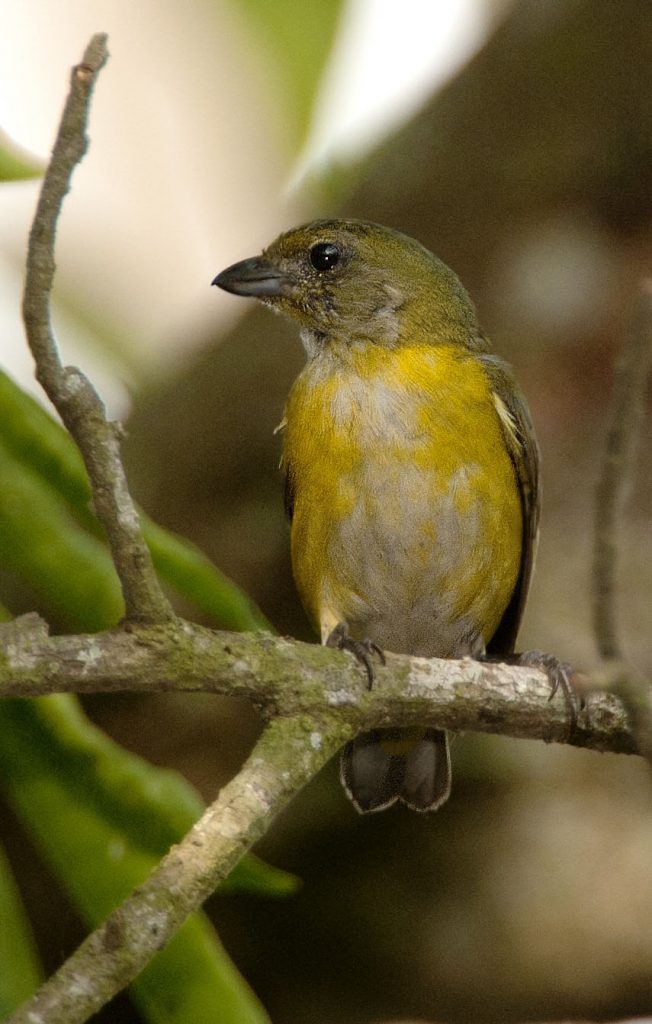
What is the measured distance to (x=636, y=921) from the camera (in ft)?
11.3

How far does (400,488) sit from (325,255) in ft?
2.95

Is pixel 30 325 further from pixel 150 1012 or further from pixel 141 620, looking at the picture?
pixel 150 1012

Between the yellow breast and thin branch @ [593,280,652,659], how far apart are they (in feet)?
6.63

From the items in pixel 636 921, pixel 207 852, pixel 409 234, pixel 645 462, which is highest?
pixel 409 234

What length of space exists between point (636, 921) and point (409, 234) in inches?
93.1

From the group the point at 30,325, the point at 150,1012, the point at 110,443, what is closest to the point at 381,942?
the point at 150,1012

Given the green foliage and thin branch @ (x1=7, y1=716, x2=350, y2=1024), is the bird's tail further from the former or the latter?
thin branch @ (x1=7, y1=716, x2=350, y2=1024)

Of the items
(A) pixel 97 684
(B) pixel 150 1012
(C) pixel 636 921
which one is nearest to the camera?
(A) pixel 97 684

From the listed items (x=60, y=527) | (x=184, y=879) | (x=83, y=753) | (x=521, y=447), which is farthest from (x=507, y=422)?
(x=184, y=879)

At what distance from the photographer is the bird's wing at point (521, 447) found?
12.9ft

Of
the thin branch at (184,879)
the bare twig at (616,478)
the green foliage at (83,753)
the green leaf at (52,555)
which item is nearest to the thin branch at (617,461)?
the bare twig at (616,478)

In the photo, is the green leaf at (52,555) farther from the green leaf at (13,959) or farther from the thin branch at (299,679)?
the green leaf at (13,959)

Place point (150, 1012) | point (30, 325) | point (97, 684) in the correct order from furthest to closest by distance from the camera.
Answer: point (150, 1012), point (97, 684), point (30, 325)

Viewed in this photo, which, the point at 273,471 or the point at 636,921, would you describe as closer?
the point at 636,921
